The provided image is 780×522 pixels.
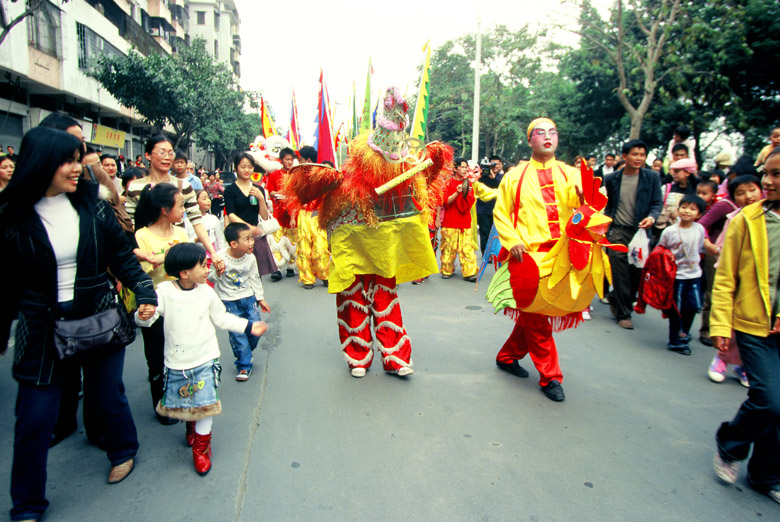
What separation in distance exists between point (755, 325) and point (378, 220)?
2.38 meters

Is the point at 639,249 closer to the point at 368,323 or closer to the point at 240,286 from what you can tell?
the point at 368,323

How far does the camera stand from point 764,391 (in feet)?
8.09

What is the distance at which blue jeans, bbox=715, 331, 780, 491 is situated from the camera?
8.13ft

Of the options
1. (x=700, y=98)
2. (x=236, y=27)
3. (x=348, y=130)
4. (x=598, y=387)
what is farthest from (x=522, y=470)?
(x=236, y=27)

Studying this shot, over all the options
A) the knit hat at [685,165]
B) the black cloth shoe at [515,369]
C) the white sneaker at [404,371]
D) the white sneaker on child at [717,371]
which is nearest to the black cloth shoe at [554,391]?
the black cloth shoe at [515,369]

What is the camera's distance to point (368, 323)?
13.6 feet

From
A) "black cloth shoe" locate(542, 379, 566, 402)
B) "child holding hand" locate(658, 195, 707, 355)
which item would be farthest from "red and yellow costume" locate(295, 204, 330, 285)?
"child holding hand" locate(658, 195, 707, 355)

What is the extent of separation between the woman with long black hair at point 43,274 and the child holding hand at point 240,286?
1.40 meters

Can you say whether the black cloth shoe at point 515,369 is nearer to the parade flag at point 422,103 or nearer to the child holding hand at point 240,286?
the child holding hand at point 240,286

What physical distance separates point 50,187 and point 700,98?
60.7 feet

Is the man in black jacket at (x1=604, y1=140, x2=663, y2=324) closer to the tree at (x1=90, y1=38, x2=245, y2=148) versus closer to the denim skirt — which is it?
the denim skirt

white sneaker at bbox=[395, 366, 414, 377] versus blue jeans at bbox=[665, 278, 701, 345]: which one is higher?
blue jeans at bbox=[665, 278, 701, 345]

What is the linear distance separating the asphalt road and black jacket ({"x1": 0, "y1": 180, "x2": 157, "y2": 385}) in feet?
2.52

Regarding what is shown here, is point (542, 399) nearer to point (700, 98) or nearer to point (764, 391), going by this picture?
point (764, 391)
